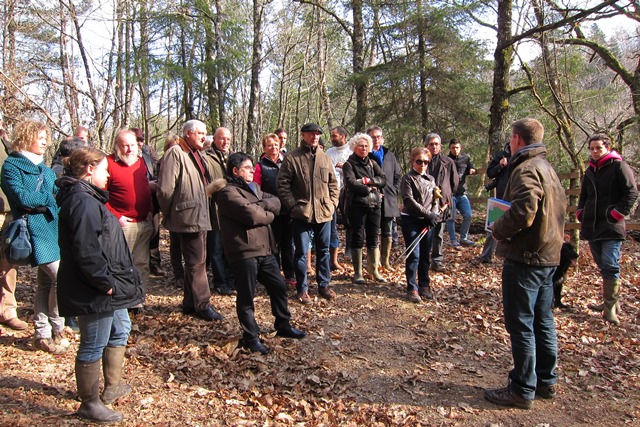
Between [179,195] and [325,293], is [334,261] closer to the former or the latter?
[325,293]

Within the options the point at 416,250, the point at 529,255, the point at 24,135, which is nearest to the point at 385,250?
the point at 416,250

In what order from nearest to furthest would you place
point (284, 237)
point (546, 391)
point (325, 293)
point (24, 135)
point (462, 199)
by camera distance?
point (546, 391) < point (24, 135) < point (325, 293) < point (284, 237) < point (462, 199)

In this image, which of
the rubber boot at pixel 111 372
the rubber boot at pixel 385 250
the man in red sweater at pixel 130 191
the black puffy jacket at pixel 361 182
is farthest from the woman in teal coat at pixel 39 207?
the rubber boot at pixel 385 250

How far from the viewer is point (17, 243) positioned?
12.6 ft

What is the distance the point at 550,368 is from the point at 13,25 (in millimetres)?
19634

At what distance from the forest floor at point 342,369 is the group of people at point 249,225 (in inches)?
9.0

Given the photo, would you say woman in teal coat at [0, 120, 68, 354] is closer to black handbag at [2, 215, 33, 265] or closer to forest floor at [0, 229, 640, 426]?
black handbag at [2, 215, 33, 265]

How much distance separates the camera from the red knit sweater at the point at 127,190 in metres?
4.86

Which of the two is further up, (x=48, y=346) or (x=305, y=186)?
(x=305, y=186)

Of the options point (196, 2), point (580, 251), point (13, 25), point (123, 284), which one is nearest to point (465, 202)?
point (580, 251)

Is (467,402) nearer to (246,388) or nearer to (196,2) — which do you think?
(246,388)

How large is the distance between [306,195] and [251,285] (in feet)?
5.72

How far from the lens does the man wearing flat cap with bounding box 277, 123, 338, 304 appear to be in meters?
5.70

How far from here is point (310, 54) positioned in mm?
27328
